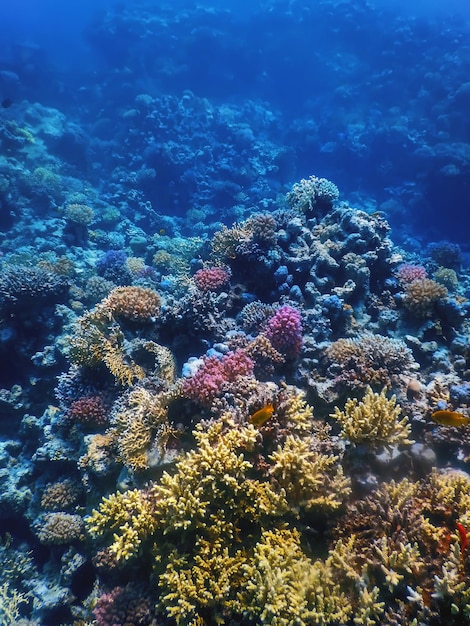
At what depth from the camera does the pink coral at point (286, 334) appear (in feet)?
16.3

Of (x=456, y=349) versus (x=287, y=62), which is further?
(x=287, y=62)

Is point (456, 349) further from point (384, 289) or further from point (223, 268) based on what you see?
point (223, 268)

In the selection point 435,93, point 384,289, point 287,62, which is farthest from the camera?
point 287,62

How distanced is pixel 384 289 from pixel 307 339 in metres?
2.43

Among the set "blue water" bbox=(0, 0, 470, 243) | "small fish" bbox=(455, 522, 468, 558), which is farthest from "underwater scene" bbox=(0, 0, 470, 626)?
"blue water" bbox=(0, 0, 470, 243)

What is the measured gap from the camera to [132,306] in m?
5.83

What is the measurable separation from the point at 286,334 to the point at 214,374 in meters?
1.18

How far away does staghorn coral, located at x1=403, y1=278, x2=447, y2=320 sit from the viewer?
233 inches

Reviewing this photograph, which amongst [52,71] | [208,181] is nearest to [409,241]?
[208,181]

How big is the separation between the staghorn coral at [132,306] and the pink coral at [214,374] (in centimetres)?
160

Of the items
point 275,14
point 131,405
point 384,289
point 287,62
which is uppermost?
point 275,14

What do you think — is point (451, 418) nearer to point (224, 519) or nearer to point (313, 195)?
point (224, 519)

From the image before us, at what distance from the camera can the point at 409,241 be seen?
20312 mm

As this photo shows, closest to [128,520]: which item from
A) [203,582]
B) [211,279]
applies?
[203,582]
